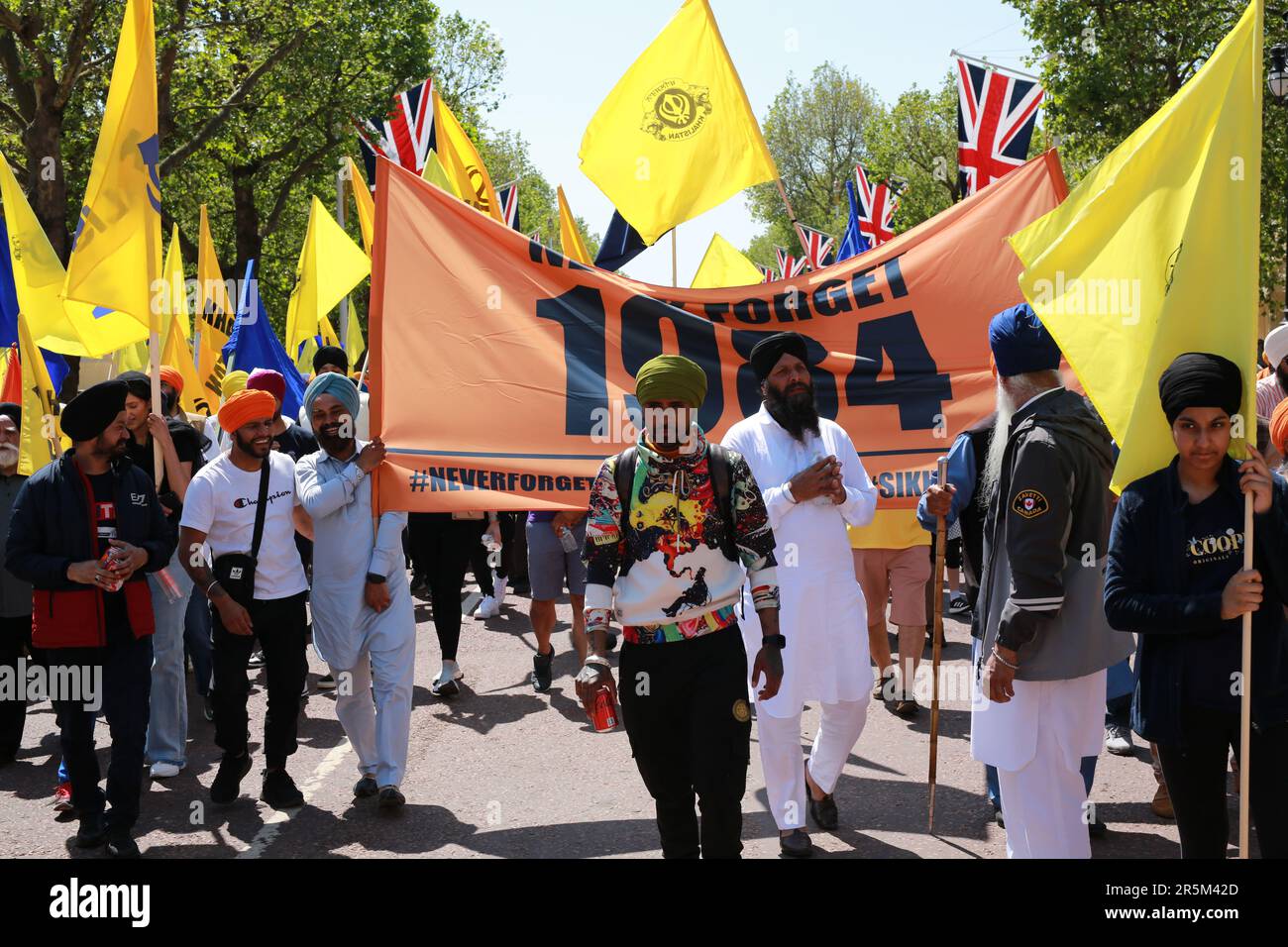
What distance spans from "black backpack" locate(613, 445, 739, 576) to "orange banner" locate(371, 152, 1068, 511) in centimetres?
132

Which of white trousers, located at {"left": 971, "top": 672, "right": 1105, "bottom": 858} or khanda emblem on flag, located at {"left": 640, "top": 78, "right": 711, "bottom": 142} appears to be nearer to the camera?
white trousers, located at {"left": 971, "top": 672, "right": 1105, "bottom": 858}

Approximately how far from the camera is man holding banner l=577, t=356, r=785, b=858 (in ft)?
14.0

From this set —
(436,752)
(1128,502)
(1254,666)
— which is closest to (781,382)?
(1128,502)

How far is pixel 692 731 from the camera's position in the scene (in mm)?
4277

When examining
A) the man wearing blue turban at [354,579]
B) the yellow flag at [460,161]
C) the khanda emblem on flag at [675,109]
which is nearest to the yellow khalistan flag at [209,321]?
the yellow flag at [460,161]

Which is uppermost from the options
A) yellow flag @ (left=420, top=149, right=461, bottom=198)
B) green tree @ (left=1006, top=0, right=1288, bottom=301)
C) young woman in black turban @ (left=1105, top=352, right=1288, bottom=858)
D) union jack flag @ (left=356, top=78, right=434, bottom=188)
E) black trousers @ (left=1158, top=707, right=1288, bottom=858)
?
green tree @ (left=1006, top=0, right=1288, bottom=301)

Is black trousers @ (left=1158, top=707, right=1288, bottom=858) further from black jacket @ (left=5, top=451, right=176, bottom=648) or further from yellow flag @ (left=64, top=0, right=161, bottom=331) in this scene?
yellow flag @ (left=64, top=0, right=161, bottom=331)

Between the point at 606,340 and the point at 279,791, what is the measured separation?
8.80 feet

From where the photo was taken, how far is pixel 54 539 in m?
5.49

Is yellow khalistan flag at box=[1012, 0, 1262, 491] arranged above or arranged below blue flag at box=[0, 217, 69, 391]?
below

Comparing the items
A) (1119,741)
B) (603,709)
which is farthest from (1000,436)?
(1119,741)

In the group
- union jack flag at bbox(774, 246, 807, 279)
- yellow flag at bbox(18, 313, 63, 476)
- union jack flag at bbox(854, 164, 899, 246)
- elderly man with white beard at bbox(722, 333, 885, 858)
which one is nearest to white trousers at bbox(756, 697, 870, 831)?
elderly man with white beard at bbox(722, 333, 885, 858)

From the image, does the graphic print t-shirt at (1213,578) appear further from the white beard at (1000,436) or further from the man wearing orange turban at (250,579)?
the man wearing orange turban at (250,579)
